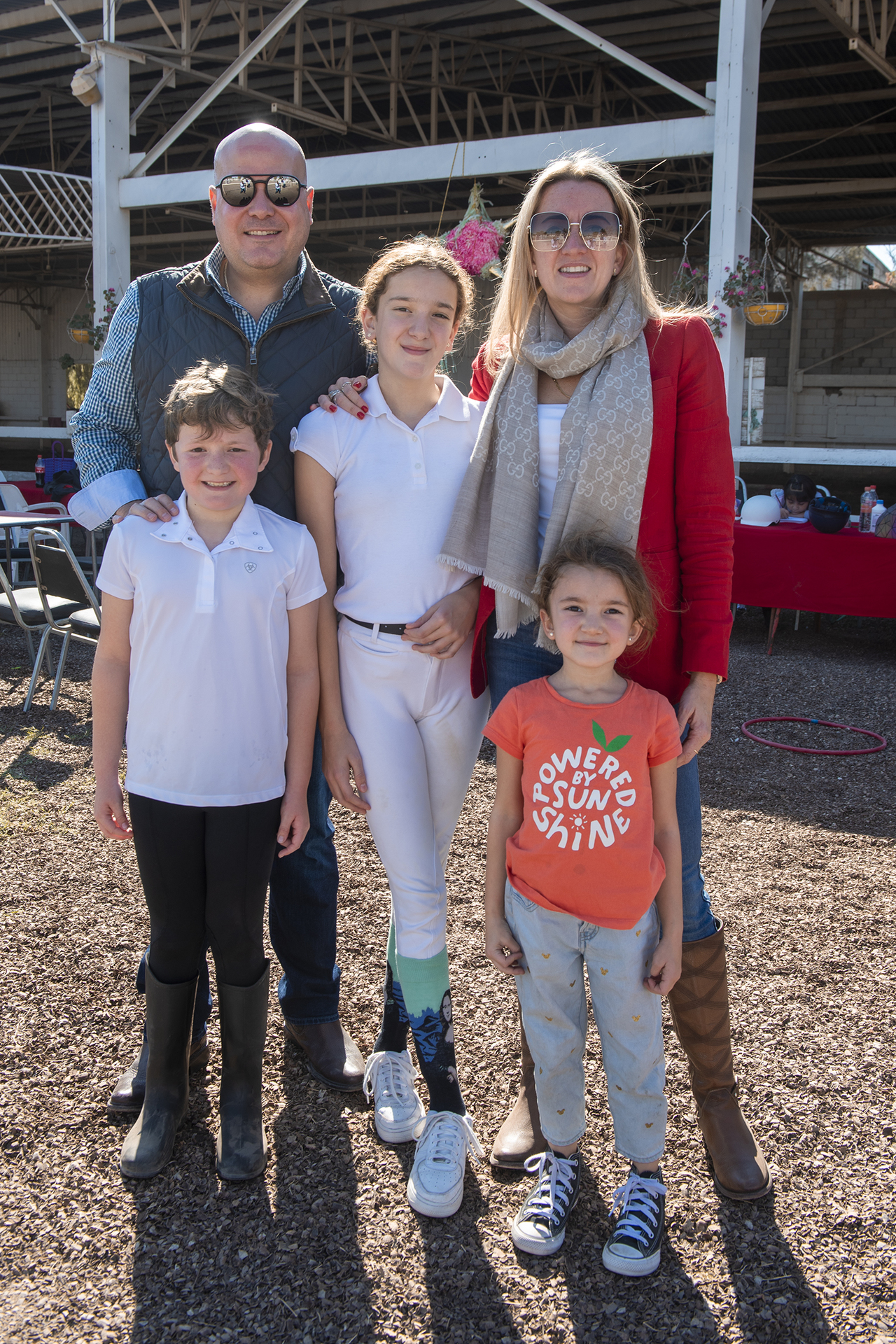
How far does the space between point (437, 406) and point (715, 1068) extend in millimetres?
1369

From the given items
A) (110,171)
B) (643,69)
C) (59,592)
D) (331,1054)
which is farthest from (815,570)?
(110,171)

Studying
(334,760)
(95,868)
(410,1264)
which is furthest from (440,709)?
(95,868)

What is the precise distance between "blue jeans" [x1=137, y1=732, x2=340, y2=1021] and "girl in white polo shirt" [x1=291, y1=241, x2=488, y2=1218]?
0.33 metres

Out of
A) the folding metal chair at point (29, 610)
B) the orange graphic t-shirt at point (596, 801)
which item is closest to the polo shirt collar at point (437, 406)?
the orange graphic t-shirt at point (596, 801)

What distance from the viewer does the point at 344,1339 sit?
61.6 inches

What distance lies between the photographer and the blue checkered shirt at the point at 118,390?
6.77ft

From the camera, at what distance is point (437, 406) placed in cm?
192

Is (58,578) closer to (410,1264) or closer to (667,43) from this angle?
(410,1264)

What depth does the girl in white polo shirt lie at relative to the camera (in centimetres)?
186

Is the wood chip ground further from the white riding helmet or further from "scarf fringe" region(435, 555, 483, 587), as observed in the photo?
the white riding helmet

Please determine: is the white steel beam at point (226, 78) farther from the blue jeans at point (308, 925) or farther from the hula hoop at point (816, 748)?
the blue jeans at point (308, 925)

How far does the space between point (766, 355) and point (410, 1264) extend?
17.1m

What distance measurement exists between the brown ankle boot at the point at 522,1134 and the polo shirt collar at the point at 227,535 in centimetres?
104

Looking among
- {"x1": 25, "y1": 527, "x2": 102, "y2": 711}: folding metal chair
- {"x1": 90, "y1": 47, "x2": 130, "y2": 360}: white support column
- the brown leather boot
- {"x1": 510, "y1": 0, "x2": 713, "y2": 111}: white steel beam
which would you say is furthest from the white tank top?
Answer: {"x1": 90, "y1": 47, "x2": 130, "y2": 360}: white support column
